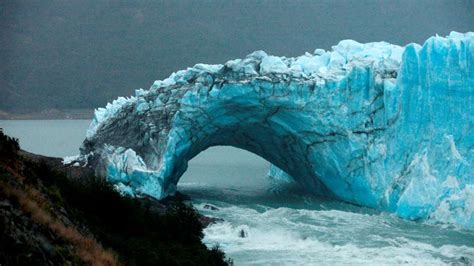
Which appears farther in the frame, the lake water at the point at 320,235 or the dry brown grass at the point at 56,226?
the lake water at the point at 320,235

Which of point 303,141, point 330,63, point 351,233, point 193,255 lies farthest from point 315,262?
point 330,63

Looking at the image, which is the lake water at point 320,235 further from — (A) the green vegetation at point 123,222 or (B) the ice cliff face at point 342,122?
(A) the green vegetation at point 123,222

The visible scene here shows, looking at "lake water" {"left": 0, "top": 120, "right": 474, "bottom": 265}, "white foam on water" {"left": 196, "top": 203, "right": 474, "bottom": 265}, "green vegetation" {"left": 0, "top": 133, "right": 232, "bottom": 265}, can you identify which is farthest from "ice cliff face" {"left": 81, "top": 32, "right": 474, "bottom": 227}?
"green vegetation" {"left": 0, "top": 133, "right": 232, "bottom": 265}

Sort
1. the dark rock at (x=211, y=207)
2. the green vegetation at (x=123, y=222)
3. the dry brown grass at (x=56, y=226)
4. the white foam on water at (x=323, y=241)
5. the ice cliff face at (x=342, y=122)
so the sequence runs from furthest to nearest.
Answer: the dark rock at (x=211, y=207)
the ice cliff face at (x=342, y=122)
the white foam on water at (x=323, y=241)
the green vegetation at (x=123, y=222)
the dry brown grass at (x=56, y=226)

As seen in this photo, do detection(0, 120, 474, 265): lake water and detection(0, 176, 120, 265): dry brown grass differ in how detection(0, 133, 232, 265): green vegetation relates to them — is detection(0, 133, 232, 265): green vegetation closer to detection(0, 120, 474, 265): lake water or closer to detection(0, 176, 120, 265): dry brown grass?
detection(0, 176, 120, 265): dry brown grass

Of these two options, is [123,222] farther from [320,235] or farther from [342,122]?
[342,122]

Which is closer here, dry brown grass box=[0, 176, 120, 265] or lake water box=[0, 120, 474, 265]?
dry brown grass box=[0, 176, 120, 265]

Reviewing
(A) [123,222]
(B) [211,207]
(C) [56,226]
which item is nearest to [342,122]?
(B) [211,207]

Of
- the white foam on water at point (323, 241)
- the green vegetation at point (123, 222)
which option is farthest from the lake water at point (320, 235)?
the green vegetation at point (123, 222)
